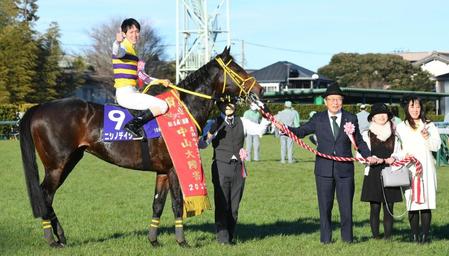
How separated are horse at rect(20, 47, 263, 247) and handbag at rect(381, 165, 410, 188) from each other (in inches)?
74.1

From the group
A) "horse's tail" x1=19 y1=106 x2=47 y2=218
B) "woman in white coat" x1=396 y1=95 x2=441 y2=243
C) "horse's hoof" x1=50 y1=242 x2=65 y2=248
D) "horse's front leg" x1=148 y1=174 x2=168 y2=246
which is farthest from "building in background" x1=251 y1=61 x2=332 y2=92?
"horse's hoof" x1=50 y1=242 x2=65 y2=248

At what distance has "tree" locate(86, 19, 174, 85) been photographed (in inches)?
2798

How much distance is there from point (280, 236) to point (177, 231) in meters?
1.47

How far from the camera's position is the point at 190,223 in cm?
1041

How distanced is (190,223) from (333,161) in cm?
304

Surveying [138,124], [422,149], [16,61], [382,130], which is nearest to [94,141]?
[138,124]

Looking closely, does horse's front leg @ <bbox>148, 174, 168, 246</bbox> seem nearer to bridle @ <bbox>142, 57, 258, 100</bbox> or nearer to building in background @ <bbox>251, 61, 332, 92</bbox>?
bridle @ <bbox>142, 57, 258, 100</bbox>

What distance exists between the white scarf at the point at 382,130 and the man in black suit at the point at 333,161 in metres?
0.54

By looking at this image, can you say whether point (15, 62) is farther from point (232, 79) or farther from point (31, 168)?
point (232, 79)

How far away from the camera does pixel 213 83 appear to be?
8.48 m

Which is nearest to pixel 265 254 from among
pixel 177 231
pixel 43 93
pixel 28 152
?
pixel 177 231

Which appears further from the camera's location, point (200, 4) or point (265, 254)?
point (200, 4)

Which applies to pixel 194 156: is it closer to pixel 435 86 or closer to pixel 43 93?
pixel 43 93

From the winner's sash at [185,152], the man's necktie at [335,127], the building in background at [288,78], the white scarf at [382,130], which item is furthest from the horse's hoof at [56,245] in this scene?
the building in background at [288,78]
